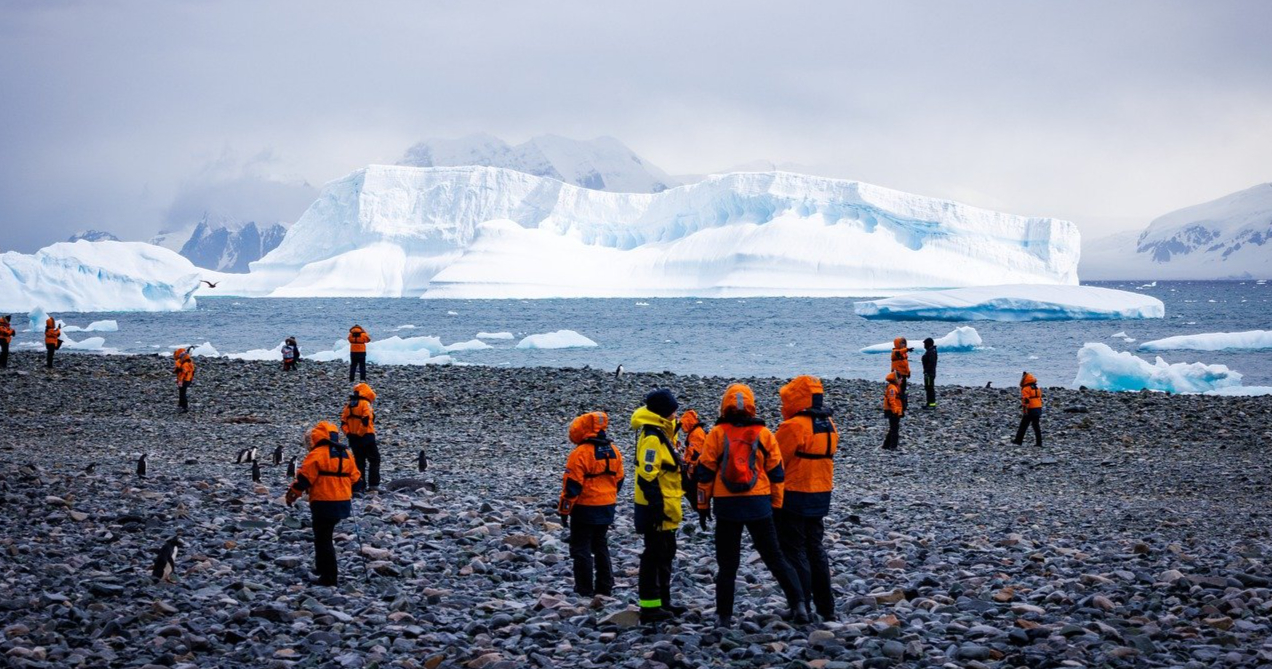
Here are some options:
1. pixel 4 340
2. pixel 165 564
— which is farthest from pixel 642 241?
pixel 165 564

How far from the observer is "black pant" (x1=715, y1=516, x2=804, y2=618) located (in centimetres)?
576

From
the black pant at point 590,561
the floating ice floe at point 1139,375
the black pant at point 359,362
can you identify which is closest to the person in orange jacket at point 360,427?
the black pant at point 590,561


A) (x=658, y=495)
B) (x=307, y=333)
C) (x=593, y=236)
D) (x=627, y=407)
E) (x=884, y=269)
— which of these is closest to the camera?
(x=658, y=495)

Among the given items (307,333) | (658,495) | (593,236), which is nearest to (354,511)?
(658,495)

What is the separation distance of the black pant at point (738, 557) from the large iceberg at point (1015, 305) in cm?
5483

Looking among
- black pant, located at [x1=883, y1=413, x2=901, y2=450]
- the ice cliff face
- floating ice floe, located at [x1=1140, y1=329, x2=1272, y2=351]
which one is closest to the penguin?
black pant, located at [x1=883, y1=413, x2=901, y2=450]

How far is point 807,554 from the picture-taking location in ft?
20.0

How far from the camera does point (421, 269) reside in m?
116

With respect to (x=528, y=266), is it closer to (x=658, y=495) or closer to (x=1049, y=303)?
(x=1049, y=303)

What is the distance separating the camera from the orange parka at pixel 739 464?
5633 millimetres

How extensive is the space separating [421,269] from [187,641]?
369 ft

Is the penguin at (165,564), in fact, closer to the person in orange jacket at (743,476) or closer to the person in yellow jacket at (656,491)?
the person in yellow jacket at (656,491)

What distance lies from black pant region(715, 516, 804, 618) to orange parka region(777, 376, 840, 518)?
0.74ft

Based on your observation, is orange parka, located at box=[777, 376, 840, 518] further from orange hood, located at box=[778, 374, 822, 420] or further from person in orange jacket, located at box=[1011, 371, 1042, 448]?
person in orange jacket, located at box=[1011, 371, 1042, 448]
